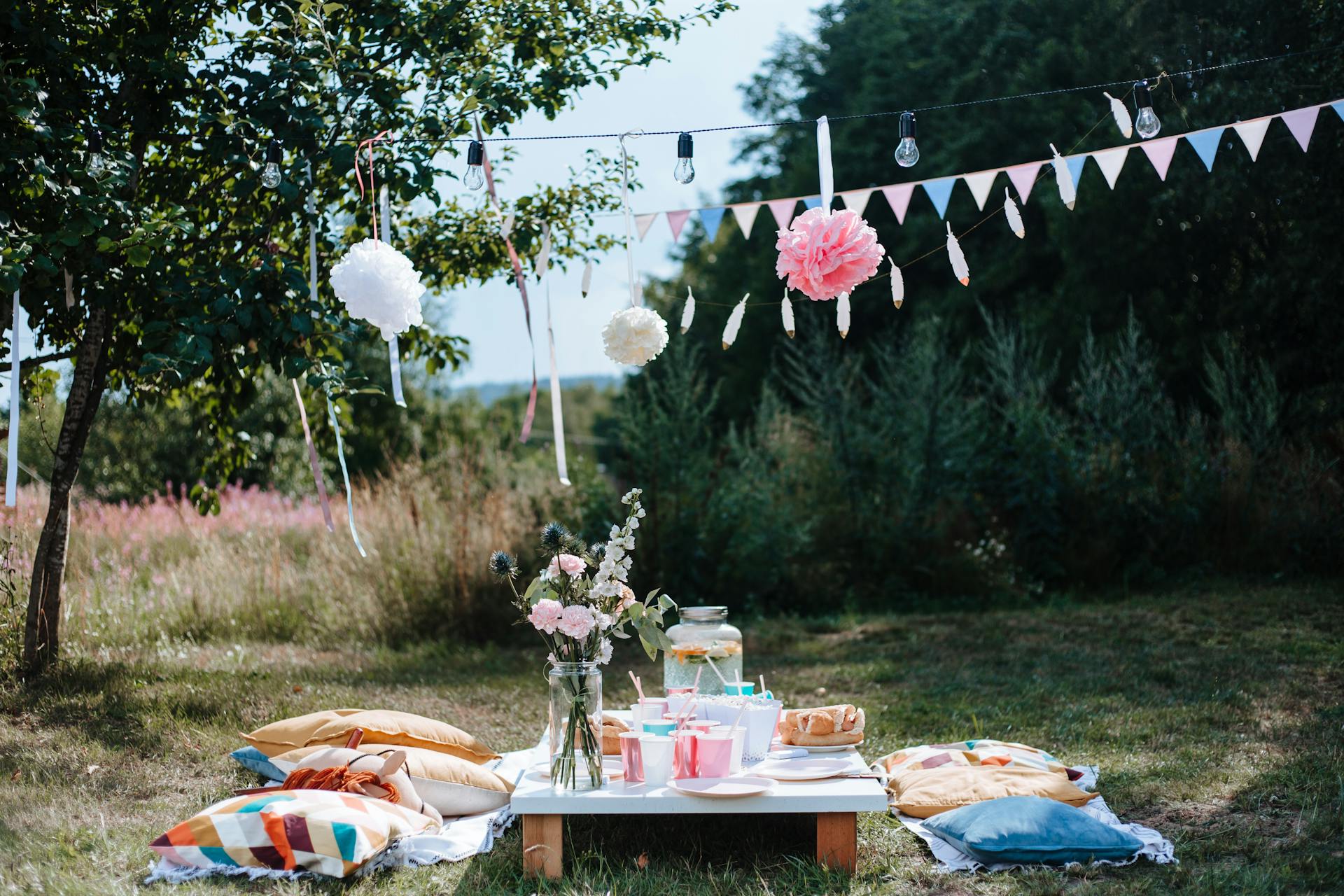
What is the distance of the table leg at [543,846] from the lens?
2986 mm

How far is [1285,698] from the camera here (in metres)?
5.14

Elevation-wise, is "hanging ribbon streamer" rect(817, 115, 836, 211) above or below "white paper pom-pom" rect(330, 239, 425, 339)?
above

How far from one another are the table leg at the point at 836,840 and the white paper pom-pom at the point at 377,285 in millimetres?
1984

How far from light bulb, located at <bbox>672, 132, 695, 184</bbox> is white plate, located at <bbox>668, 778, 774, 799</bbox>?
7.04 ft

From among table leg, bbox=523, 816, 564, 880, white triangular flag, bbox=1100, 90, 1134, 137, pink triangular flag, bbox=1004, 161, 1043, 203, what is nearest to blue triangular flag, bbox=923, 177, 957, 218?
pink triangular flag, bbox=1004, 161, 1043, 203

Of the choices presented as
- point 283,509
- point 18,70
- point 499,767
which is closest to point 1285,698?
point 499,767

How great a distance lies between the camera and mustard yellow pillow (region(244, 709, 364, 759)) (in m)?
3.95

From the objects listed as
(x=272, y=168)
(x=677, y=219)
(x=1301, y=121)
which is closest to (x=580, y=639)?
(x=677, y=219)

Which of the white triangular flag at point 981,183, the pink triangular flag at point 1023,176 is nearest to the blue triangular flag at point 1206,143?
the pink triangular flag at point 1023,176

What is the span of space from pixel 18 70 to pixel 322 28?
1.35 meters

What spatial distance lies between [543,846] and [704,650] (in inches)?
34.5

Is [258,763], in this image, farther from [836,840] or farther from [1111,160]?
[1111,160]

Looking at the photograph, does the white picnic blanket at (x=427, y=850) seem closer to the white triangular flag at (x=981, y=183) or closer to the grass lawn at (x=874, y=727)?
the grass lawn at (x=874, y=727)

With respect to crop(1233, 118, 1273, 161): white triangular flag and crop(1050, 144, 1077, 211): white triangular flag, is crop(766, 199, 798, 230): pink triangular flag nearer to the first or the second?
crop(1050, 144, 1077, 211): white triangular flag
